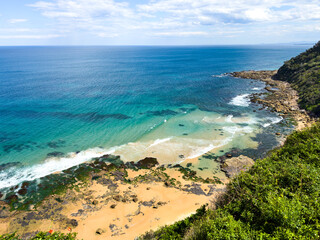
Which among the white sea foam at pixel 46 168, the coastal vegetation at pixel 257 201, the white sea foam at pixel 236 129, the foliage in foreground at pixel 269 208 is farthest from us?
the white sea foam at pixel 236 129

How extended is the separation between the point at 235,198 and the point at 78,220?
22598 millimetres

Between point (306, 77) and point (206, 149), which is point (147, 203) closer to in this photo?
point (206, 149)

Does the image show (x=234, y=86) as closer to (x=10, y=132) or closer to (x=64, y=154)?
(x=64, y=154)

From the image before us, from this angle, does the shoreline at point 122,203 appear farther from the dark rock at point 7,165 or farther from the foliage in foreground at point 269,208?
the dark rock at point 7,165

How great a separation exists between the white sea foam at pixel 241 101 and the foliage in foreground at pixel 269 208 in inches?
2015

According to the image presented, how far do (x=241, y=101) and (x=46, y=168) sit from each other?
70411mm

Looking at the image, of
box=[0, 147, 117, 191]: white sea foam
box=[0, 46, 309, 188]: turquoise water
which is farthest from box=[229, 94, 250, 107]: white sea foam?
box=[0, 147, 117, 191]: white sea foam

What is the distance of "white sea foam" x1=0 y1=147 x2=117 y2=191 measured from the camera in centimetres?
3400

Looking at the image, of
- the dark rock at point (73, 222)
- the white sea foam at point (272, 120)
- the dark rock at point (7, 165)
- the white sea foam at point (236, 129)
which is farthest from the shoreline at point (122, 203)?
the white sea foam at point (272, 120)

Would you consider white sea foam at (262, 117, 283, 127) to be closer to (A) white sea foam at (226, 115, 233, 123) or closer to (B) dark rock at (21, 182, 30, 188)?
(A) white sea foam at (226, 115, 233, 123)

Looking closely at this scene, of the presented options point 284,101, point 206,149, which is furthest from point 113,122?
point 284,101

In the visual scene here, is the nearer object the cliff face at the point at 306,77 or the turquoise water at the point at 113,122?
the turquoise water at the point at 113,122

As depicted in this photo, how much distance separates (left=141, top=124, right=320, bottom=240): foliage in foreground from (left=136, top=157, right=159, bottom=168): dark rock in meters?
17.5

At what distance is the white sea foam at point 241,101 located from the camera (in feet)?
235
